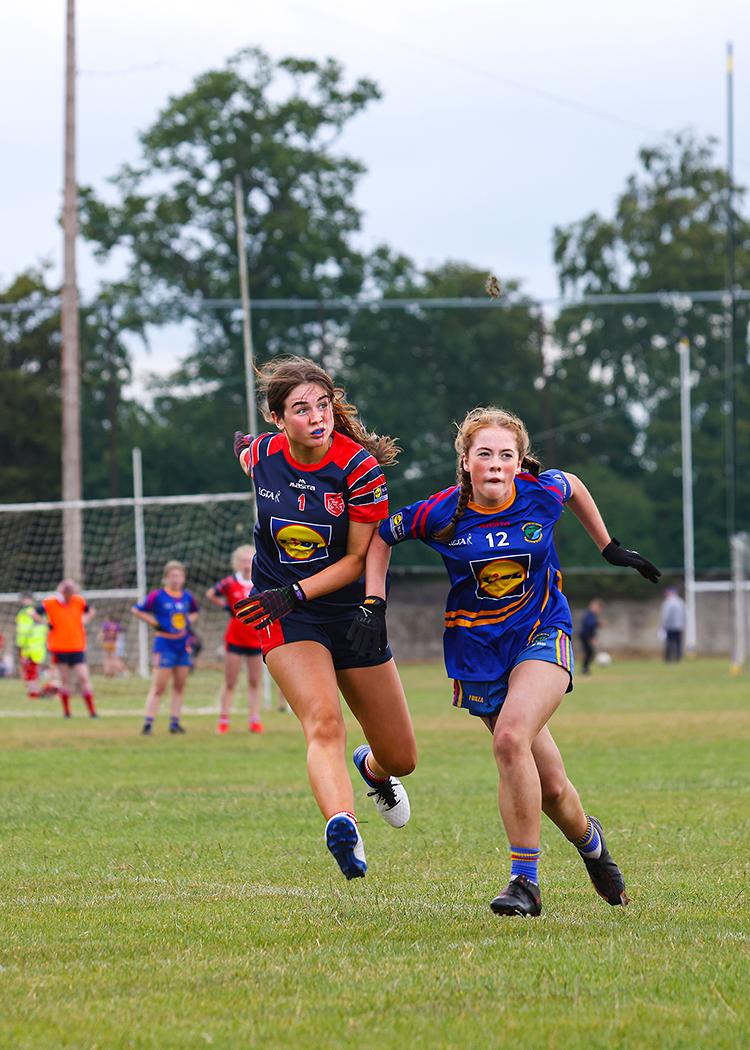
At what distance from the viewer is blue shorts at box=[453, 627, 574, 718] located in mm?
5160

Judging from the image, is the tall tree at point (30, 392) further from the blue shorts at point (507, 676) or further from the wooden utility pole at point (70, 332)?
the blue shorts at point (507, 676)

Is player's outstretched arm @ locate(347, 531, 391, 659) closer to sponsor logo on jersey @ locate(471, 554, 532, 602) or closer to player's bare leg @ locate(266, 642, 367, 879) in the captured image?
player's bare leg @ locate(266, 642, 367, 879)

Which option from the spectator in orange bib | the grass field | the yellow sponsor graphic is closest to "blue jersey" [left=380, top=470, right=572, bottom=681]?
the yellow sponsor graphic

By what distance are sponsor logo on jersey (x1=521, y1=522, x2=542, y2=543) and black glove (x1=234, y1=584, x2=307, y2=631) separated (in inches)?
35.8

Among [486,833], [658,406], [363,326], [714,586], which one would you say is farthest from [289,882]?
[658,406]

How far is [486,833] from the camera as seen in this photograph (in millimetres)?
7711

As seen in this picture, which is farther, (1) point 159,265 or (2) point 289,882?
(1) point 159,265

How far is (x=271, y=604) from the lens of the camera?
527 centimetres

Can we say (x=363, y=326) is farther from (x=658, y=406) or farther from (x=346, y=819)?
(x=346, y=819)

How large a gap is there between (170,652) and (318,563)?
10147 millimetres

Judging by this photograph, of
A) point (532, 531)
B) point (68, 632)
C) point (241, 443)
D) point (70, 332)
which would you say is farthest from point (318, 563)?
point (70, 332)

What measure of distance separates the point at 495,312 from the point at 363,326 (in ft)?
16.8

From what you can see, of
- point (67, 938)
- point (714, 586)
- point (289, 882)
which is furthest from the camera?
point (714, 586)

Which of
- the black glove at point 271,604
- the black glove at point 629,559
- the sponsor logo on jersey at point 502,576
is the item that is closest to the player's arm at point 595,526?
the black glove at point 629,559
